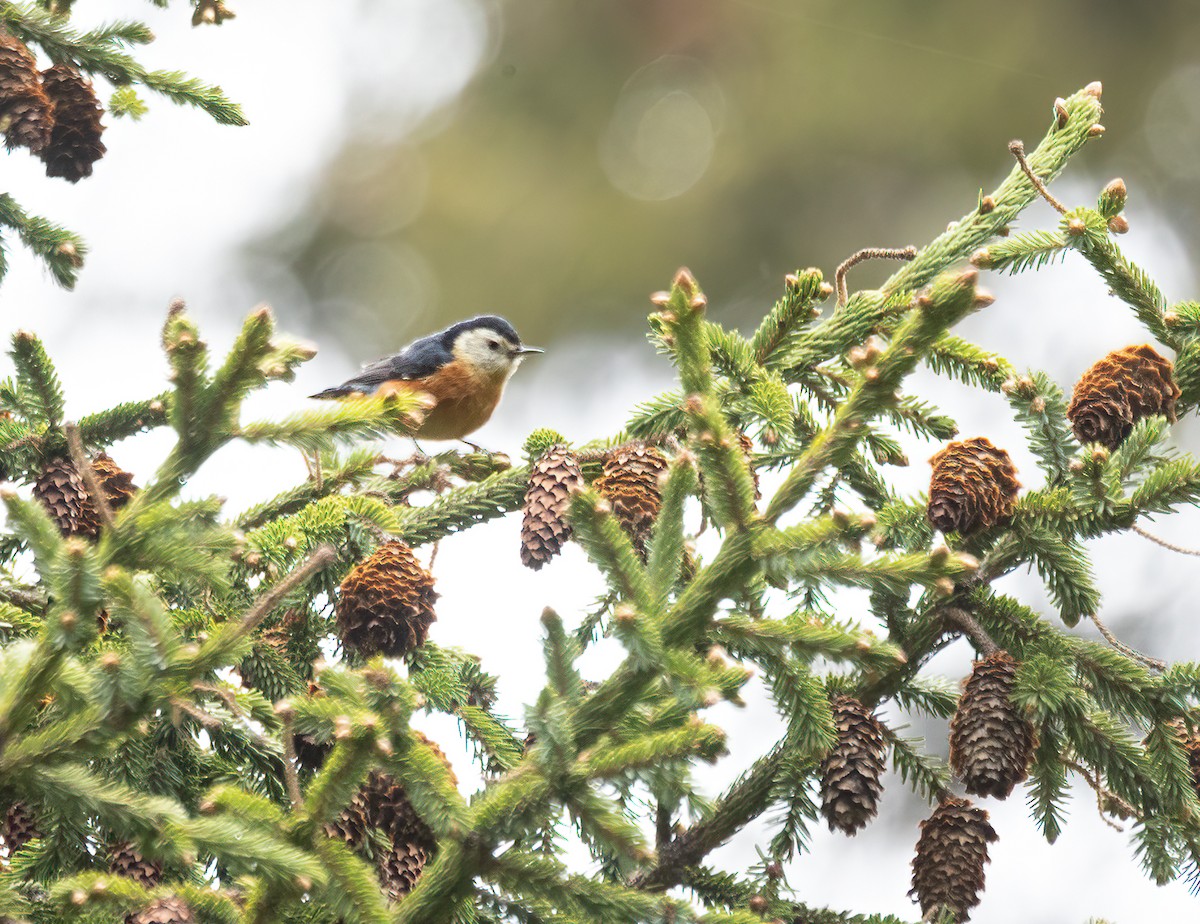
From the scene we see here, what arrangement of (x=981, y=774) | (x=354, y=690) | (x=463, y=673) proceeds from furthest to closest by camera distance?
(x=463, y=673) < (x=981, y=774) < (x=354, y=690)

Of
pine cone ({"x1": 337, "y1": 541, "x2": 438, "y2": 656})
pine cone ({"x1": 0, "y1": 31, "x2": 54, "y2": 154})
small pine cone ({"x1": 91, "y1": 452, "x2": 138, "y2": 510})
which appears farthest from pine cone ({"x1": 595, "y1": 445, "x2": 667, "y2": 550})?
pine cone ({"x1": 0, "y1": 31, "x2": 54, "y2": 154})

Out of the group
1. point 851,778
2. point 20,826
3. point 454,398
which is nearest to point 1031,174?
point 851,778

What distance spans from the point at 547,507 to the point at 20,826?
0.78 metres

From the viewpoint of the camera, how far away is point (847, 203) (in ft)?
23.2

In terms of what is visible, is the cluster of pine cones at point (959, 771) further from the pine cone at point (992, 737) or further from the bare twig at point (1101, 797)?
the bare twig at point (1101, 797)

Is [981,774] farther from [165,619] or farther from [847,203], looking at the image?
[847,203]

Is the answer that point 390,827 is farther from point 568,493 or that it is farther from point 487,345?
point 487,345

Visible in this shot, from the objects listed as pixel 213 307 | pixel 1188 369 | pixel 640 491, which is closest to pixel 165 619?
pixel 640 491

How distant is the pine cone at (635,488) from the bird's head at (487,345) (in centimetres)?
181

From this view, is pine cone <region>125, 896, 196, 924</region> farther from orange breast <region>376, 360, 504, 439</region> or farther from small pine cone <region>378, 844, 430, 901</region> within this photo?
orange breast <region>376, 360, 504, 439</region>

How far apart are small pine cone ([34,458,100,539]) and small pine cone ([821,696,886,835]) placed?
1.13m

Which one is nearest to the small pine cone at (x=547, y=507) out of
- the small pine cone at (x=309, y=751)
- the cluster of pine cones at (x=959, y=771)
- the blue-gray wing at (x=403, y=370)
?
the small pine cone at (x=309, y=751)

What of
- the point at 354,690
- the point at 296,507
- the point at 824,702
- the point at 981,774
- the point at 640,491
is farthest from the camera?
the point at 296,507

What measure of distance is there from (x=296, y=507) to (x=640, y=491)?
66 centimetres
